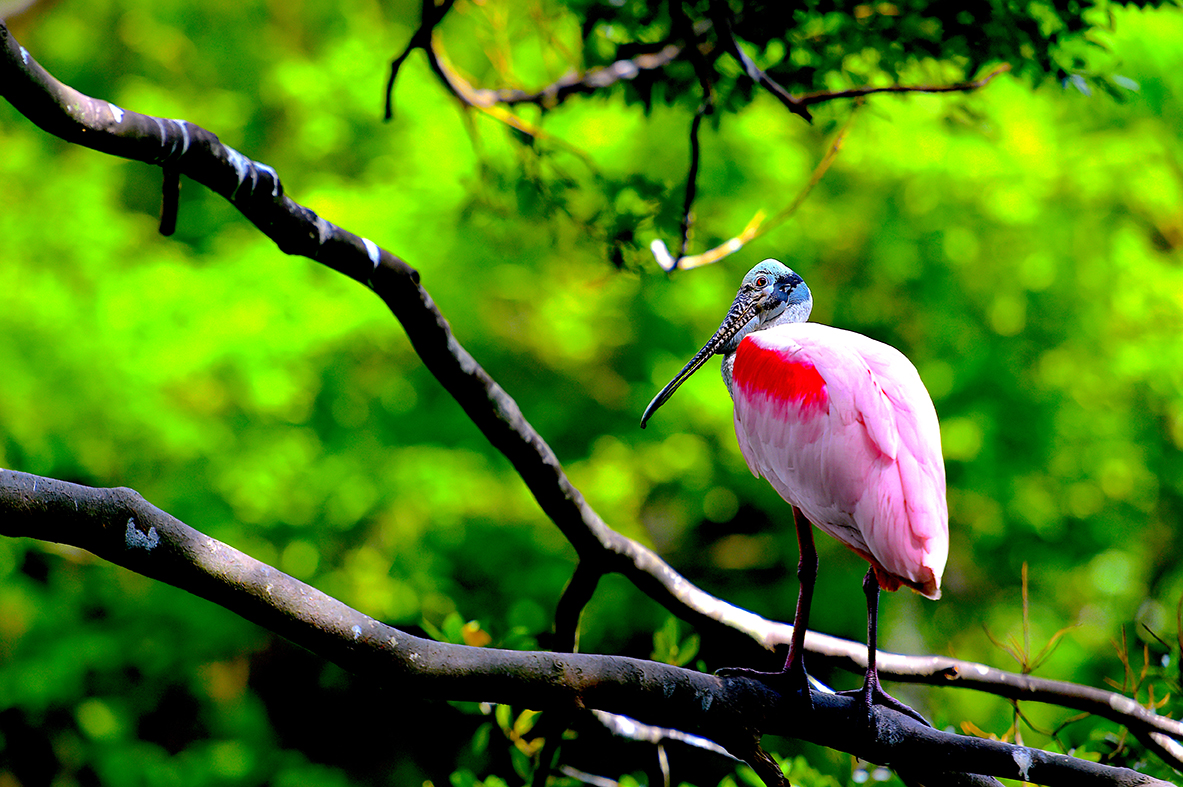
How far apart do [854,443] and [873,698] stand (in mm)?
667

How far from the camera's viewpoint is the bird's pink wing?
2270 millimetres

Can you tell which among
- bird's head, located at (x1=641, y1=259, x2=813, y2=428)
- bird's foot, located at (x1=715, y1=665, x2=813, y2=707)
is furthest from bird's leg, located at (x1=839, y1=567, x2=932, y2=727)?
bird's head, located at (x1=641, y1=259, x2=813, y2=428)

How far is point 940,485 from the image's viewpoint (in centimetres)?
238

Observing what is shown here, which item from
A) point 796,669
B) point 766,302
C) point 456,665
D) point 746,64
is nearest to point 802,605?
point 796,669

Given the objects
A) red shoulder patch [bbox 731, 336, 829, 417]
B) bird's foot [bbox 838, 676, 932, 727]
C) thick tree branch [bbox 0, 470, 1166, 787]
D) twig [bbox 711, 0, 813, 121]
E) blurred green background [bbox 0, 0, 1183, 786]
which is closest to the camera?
thick tree branch [bbox 0, 470, 1166, 787]

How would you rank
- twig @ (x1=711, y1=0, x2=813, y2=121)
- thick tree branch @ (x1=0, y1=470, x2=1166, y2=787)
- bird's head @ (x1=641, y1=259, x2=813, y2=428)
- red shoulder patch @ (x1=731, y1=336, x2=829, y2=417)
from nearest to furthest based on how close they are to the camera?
thick tree branch @ (x1=0, y1=470, x2=1166, y2=787), red shoulder patch @ (x1=731, y1=336, x2=829, y2=417), twig @ (x1=711, y1=0, x2=813, y2=121), bird's head @ (x1=641, y1=259, x2=813, y2=428)

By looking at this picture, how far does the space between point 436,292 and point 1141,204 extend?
589cm

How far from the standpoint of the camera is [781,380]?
258cm

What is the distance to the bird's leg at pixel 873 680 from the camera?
2.30 metres

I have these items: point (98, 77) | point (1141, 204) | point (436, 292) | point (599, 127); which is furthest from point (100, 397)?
point (1141, 204)

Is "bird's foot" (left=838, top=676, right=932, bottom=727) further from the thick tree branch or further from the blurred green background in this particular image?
the blurred green background

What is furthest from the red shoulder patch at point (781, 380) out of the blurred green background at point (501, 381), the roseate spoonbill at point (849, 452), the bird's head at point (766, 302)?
the blurred green background at point (501, 381)

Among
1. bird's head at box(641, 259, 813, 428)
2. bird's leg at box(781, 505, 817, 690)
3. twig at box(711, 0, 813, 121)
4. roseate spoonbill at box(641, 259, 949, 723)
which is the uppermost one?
twig at box(711, 0, 813, 121)

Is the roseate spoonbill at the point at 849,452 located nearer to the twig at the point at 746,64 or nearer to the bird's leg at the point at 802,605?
the bird's leg at the point at 802,605
